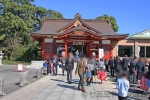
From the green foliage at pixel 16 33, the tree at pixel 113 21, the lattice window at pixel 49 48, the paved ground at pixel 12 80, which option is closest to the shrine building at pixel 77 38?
the lattice window at pixel 49 48

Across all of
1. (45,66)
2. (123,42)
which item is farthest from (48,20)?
(45,66)

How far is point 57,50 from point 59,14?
976 inches

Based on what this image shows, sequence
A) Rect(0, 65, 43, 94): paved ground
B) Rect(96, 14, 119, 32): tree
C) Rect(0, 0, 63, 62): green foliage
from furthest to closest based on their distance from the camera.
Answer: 1. Rect(96, 14, 119, 32): tree
2. Rect(0, 0, 63, 62): green foliage
3. Rect(0, 65, 43, 94): paved ground

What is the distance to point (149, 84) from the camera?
29.8 feet

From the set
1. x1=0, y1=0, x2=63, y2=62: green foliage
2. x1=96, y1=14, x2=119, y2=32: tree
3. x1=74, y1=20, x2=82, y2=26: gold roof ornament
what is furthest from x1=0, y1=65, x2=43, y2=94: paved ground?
x1=96, y1=14, x2=119, y2=32: tree

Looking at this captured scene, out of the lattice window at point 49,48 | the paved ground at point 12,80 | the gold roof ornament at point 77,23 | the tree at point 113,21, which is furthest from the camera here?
the tree at point 113,21

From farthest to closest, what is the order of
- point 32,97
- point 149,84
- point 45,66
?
point 45,66 → point 149,84 → point 32,97

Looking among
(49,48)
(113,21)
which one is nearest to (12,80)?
(49,48)

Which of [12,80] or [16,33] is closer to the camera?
[12,80]

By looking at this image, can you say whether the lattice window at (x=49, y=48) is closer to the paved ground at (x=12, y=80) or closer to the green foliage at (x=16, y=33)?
the green foliage at (x=16, y=33)

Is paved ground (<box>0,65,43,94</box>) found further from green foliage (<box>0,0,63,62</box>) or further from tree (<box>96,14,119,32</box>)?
tree (<box>96,14,119,32</box>)

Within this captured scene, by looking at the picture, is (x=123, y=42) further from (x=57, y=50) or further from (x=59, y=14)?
(x=59, y=14)

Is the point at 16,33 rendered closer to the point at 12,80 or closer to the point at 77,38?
the point at 77,38

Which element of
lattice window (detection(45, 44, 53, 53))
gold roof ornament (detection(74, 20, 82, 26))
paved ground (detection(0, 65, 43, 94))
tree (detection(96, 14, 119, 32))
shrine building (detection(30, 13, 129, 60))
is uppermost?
tree (detection(96, 14, 119, 32))
